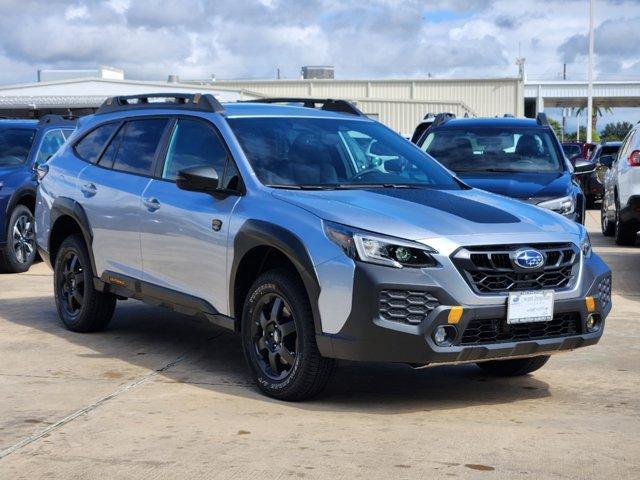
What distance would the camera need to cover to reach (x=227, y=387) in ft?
22.0

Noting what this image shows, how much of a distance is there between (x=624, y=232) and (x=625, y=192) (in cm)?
100

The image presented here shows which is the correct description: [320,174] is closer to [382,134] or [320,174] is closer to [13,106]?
[382,134]

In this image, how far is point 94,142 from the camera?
28.2 feet

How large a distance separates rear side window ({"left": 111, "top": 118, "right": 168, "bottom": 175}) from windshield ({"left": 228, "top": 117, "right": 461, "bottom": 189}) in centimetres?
85

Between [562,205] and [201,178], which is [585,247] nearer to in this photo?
[201,178]

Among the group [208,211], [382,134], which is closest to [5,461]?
[208,211]

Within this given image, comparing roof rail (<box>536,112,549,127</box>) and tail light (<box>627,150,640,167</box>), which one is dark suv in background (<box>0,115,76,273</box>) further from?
tail light (<box>627,150,640,167</box>)

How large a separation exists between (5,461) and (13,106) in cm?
2587

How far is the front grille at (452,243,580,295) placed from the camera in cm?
580

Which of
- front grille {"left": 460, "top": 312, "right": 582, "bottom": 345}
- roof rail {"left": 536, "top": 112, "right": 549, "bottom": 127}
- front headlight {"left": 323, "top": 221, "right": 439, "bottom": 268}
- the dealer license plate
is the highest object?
roof rail {"left": 536, "top": 112, "right": 549, "bottom": 127}

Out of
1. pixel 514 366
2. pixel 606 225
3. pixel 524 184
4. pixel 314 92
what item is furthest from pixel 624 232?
pixel 314 92

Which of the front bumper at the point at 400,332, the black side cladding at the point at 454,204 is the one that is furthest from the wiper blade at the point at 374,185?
the front bumper at the point at 400,332

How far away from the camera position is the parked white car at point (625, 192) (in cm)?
1399

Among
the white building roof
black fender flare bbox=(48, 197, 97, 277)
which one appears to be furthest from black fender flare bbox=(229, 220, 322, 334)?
the white building roof
